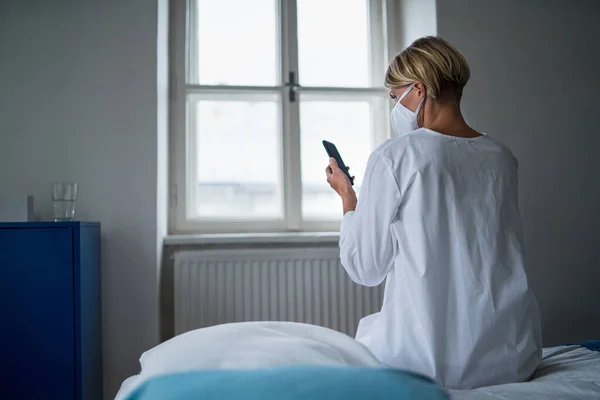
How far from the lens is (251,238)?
A: 7.82 feet

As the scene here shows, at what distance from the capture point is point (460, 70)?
114cm

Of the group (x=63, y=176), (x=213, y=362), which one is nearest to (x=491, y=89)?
(x=63, y=176)

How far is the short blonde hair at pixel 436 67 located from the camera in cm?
114

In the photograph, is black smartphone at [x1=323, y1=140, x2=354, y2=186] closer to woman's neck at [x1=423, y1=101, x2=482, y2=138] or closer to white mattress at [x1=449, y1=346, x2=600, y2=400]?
woman's neck at [x1=423, y1=101, x2=482, y2=138]

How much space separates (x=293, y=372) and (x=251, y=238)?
187cm

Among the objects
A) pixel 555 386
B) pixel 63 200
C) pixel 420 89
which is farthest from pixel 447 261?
pixel 63 200

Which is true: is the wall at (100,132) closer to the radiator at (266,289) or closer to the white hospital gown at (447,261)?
the radiator at (266,289)

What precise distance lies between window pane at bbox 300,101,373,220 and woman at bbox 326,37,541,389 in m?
1.57

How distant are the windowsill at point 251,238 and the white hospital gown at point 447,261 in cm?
134

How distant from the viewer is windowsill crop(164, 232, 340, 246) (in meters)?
2.35

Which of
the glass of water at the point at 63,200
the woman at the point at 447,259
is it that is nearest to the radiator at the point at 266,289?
the glass of water at the point at 63,200

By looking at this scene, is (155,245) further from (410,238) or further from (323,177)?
(410,238)

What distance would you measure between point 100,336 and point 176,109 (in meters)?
1.15

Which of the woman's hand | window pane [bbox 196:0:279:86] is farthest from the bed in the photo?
window pane [bbox 196:0:279:86]
